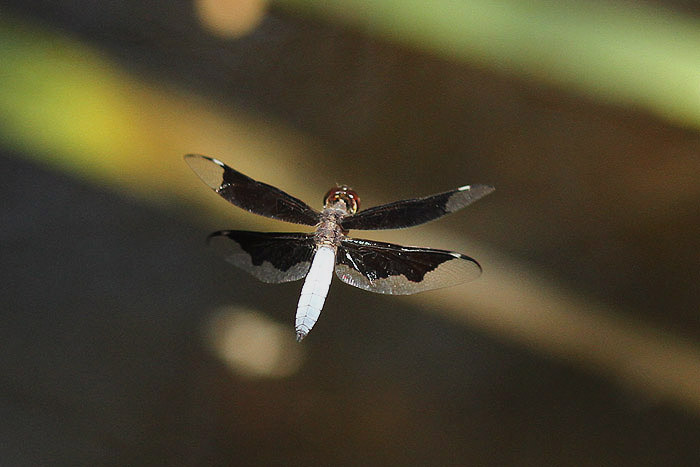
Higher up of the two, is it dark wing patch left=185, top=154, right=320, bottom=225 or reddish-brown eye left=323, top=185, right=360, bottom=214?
reddish-brown eye left=323, top=185, right=360, bottom=214

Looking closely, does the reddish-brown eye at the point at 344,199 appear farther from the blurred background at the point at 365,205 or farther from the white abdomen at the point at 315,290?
the blurred background at the point at 365,205

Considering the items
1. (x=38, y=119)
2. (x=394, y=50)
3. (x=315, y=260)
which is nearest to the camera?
(x=315, y=260)

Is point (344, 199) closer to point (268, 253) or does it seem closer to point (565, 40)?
point (268, 253)

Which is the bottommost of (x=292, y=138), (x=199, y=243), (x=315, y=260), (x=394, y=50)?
(x=315, y=260)

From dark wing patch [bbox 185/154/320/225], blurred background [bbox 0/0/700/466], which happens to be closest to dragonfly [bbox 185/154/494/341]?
dark wing patch [bbox 185/154/320/225]

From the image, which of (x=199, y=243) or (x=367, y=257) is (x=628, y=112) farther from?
(x=199, y=243)

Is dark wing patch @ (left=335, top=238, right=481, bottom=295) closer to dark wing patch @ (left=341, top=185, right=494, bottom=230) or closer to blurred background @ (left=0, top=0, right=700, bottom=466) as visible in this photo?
dark wing patch @ (left=341, top=185, right=494, bottom=230)

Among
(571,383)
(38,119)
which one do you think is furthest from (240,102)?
(571,383)
